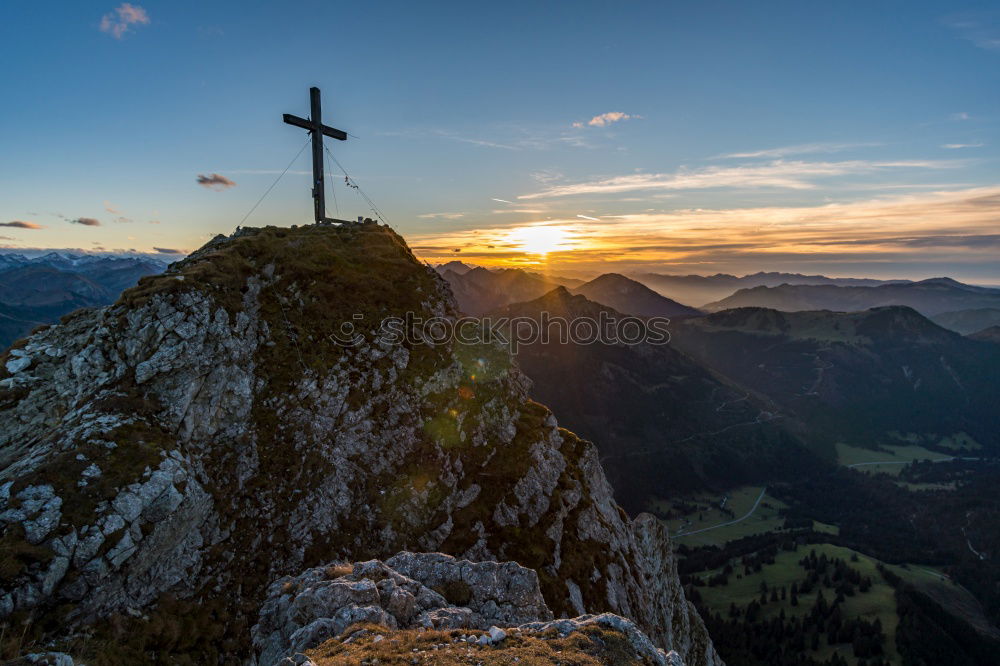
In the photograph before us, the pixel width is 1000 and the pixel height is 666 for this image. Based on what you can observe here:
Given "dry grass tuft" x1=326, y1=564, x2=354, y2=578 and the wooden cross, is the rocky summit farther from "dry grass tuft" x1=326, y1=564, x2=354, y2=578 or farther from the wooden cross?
the wooden cross

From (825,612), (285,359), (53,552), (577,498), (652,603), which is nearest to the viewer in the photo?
(53,552)

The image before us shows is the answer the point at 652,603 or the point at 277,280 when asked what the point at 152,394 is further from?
the point at 652,603

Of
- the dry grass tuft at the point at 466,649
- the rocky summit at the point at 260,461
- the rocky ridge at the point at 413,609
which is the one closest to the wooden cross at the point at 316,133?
the rocky summit at the point at 260,461

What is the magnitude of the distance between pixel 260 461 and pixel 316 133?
3404 cm

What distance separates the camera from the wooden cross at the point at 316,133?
46.6 metres

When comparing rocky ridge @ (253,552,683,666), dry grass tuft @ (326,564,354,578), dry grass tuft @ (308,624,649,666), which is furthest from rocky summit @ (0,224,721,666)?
dry grass tuft @ (308,624,649,666)

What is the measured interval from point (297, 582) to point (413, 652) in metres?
10.4

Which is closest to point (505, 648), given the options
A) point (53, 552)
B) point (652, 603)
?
point (53, 552)

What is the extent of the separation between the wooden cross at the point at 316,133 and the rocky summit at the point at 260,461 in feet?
14.9

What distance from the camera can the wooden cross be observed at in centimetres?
4662

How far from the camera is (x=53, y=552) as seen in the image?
70.6 ft

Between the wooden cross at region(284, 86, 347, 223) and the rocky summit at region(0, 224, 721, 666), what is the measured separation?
4.53 meters

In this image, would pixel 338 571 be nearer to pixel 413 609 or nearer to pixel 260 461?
A: pixel 413 609

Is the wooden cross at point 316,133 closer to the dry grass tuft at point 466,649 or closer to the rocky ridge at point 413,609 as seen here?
the rocky ridge at point 413,609
